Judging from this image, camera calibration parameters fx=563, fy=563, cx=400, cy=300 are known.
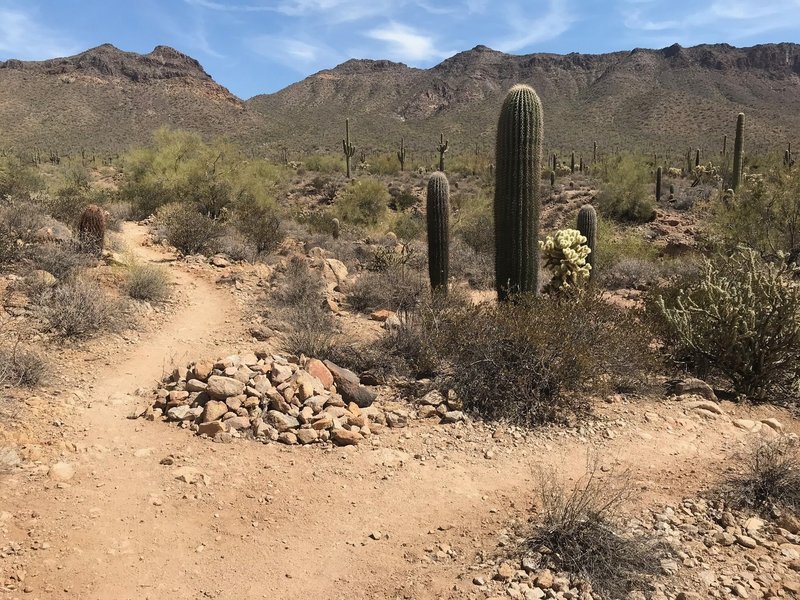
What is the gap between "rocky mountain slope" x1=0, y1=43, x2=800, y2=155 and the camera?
50719 millimetres

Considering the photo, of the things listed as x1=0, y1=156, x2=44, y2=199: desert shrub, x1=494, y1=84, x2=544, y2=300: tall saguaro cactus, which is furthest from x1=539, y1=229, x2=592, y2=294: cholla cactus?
x1=0, y1=156, x2=44, y2=199: desert shrub

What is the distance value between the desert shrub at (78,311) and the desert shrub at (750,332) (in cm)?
672

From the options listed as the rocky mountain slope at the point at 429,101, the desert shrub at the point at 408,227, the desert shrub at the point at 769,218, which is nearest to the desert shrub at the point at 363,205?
the desert shrub at the point at 408,227

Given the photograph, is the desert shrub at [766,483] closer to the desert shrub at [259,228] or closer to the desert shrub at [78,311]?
the desert shrub at [78,311]

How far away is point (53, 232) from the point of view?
1016 centimetres

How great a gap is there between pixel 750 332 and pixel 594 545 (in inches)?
139

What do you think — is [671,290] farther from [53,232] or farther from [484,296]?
[53,232]

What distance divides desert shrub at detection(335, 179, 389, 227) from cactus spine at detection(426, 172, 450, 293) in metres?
11.1

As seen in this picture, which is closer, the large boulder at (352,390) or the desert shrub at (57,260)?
the large boulder at (352,390)

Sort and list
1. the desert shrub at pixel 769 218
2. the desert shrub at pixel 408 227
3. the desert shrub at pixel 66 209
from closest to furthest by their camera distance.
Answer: the desert shrub at pixel 769 218
the desert shrub at pixel 66 209
the desert shrub at pixel 408 227

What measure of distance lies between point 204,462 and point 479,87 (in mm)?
79270

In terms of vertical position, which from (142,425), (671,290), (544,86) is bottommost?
(142,425)

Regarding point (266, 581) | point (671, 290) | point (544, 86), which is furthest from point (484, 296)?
point (544, 86)

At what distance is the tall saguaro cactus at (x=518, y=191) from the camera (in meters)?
7.94
